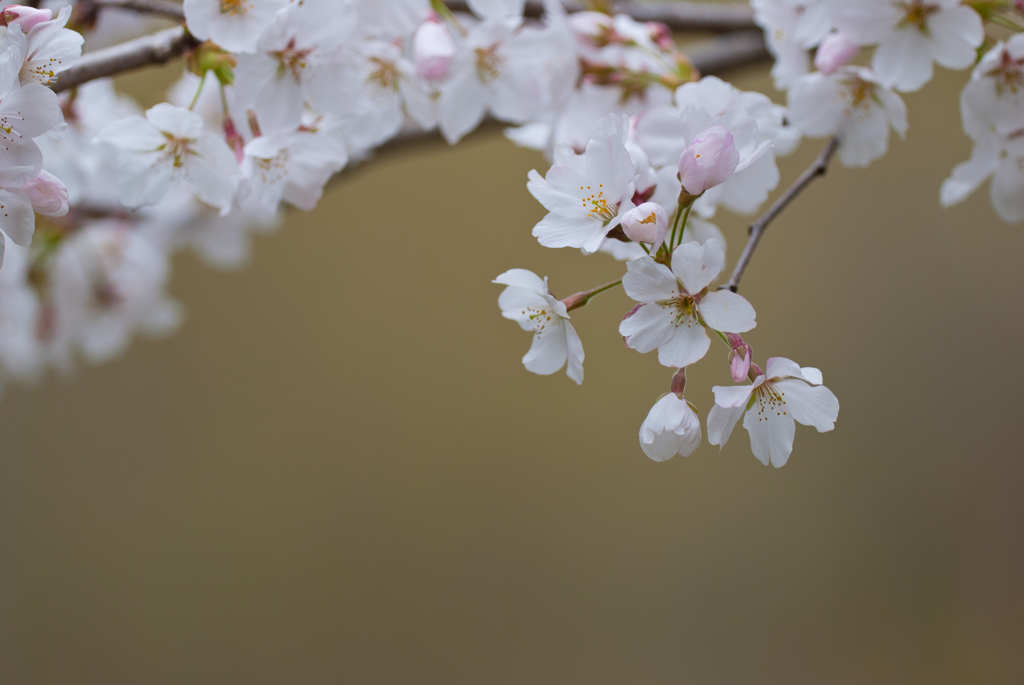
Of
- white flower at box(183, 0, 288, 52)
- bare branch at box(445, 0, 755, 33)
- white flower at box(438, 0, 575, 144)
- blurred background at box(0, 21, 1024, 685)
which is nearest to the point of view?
white flower at box(183, 0, 288, 52)

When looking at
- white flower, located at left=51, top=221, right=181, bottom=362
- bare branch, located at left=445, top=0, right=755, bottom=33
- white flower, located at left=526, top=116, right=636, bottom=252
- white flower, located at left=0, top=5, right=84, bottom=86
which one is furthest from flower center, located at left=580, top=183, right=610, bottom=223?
white flower, located at left=51, top=221, right=181, bottom=362

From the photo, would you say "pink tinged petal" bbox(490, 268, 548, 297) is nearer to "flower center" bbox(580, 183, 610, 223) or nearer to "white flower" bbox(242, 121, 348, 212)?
"flower center" bbox(580, 183, 610, 223)

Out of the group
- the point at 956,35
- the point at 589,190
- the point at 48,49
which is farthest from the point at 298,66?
the point at 956,35

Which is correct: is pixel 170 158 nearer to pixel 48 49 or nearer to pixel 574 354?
pixel 48 49

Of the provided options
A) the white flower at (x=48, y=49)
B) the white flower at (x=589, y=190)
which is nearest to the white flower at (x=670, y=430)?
the white flower at (x=589, y=190)

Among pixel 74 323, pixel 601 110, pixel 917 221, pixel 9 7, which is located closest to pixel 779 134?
pixel 601 110

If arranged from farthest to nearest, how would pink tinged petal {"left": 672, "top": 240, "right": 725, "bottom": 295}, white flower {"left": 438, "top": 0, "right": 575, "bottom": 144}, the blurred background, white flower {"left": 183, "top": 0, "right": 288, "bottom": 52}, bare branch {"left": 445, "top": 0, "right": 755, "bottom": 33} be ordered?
the blurred background < bare branch {"left": 445, "top": 0, "right": 755, "bottom": 33} < white flower {"left": 438, "top": 0, "right": 575, "bottom": 144} < white flower {"left": 183, "top": 0, "right": 288, "bottom": 52} < pink tinged petal {"left": 672, "top": 240, "right": 725, "bottom": 295}

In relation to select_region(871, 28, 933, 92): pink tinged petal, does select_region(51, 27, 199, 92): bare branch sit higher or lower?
lower
